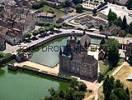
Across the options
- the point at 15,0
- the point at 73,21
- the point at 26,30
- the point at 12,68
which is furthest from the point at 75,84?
the point at 15,0

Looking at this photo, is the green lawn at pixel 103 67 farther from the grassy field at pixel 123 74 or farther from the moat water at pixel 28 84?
the moat water at pixel 28 84

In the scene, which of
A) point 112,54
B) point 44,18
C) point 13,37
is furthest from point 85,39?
point 44,18

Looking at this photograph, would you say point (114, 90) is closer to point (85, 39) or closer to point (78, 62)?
point (78, 62)

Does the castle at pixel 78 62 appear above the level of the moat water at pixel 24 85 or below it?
above

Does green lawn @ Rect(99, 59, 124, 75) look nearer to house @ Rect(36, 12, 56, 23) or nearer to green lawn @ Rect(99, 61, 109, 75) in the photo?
green lawn @ Rect(99, 61, 109, 75)

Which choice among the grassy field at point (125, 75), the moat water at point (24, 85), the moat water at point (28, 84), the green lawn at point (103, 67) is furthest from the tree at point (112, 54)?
the moat water at point (24, 85)
